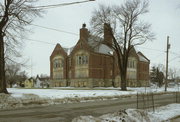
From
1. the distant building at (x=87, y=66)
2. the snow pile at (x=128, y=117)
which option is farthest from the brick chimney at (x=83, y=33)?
the snow pile at (x=128, y=117)

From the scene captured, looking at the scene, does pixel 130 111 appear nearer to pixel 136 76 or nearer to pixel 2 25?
pixel 2 25

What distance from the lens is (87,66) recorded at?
65000 mm

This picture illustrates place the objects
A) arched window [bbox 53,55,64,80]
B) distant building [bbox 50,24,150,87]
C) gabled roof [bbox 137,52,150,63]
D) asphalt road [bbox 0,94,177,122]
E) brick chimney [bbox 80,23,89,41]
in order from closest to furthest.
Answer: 1. asphalt road [bbox 0,94,177,122]
2. distant building [bbox 50,24,150,87]
3. brick chimney [bbox 80,23,89,41]
4. arched window [bbox 53,55,64,80]
5. gabled roof [bbox 137,52,150,63]

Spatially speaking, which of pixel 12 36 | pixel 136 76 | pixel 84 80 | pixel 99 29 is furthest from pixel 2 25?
pixel 136 76

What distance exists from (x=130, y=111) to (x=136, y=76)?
67513 mm

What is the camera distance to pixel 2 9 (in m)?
27.4

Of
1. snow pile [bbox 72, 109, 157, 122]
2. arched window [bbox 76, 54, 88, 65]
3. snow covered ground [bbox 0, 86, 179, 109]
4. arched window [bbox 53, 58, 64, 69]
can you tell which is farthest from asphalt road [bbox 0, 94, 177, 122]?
arched window [bbox 53, 58, 64, 69]

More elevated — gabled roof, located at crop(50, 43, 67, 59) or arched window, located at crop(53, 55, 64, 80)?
gabled roof, located at crop(50, 43, 67, 59)

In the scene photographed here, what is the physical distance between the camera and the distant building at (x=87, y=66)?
6481 centimetres

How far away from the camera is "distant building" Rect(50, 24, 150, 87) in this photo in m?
64.8

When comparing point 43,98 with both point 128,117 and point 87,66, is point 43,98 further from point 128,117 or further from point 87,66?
point 87,66

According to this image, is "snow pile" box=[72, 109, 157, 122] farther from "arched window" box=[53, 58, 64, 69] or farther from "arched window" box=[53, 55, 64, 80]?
"arched window" box=[53, 58, 64, 69]

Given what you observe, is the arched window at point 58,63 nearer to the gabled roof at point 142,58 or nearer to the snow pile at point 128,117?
the gabled roof at point 142,58

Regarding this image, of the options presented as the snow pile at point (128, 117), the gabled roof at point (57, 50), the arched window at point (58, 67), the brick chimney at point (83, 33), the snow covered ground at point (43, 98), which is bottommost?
the snow covered ground at point (43, 98)
